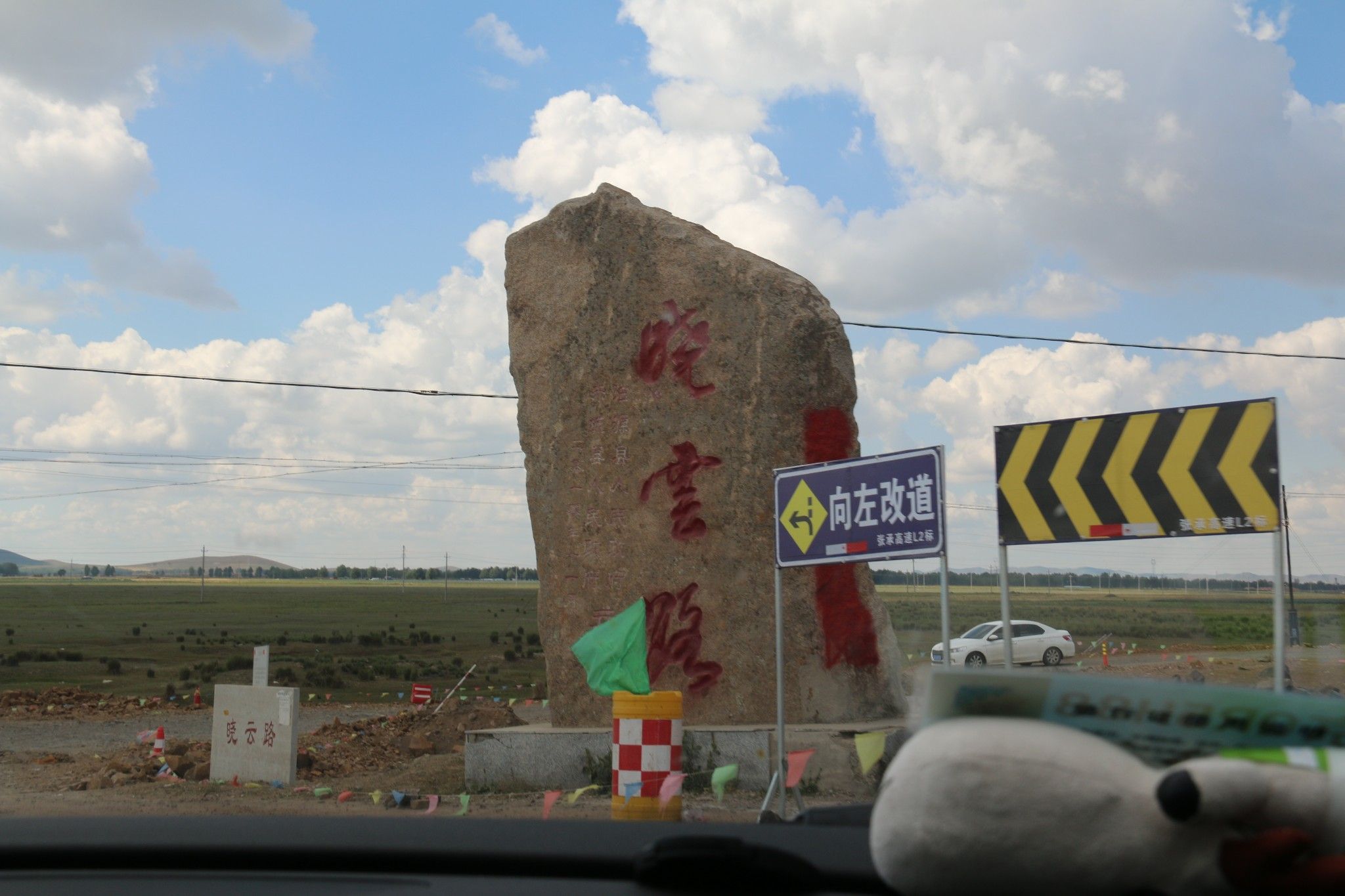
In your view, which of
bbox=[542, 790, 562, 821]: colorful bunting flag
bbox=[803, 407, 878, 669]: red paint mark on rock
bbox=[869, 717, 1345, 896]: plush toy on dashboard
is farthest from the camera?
bbox=[803, 407, 878, 669]: red paint mark on rock

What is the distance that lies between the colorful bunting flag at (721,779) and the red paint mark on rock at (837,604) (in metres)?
1.43

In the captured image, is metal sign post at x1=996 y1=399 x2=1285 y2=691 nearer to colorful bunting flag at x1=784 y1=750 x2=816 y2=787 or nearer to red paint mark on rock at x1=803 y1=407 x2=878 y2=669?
colorful bunting flag at x1=784 y1=750 x2=816 y2=787

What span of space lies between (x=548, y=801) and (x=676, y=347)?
4.04 m

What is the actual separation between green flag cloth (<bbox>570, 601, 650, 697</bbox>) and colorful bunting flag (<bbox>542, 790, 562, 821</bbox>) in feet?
2.76

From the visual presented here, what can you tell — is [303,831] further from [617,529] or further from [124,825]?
[617,529]

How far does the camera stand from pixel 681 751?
8805 mm

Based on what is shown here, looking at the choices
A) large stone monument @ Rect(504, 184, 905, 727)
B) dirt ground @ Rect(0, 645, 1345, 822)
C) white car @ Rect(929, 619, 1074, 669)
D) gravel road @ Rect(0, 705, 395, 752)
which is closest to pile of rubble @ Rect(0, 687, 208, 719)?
dirt ground @ Rect(0, 645, 1345, 822)

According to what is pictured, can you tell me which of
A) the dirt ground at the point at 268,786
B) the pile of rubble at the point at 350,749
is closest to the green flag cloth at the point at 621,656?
the dirt ground at the point at 268,786

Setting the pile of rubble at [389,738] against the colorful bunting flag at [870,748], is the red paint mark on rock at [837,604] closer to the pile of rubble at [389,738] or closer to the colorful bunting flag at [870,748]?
the colorful bunting flag at [870,748]

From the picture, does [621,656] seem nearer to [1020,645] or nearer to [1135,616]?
[1020,645]

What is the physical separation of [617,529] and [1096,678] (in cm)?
876

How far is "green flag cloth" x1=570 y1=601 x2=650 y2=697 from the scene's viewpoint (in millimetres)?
8516

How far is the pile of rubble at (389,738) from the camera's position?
12.0 metres

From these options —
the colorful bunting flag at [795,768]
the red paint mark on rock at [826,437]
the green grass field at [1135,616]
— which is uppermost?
the red paint mark on rock at [826,437]
